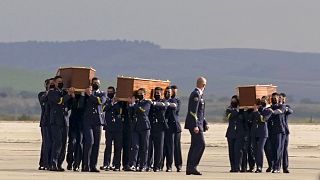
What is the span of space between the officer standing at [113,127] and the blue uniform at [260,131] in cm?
321

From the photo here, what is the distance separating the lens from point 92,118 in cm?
3225

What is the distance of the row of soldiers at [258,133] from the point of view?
34219mm

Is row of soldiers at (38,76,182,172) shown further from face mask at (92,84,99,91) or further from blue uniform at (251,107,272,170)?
blue uniform at (251,107,272,170)

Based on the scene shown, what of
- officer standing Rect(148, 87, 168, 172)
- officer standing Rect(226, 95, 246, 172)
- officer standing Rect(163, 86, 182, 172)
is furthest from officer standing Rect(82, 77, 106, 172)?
officer standing Rect(226, 95, 246, 172)

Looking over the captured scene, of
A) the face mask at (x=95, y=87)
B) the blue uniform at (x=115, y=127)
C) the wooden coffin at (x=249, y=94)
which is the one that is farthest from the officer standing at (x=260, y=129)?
the face mask at (x=95, y=87)

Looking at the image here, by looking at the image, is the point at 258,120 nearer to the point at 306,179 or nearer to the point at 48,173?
the point at 306,179

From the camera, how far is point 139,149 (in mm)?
33438

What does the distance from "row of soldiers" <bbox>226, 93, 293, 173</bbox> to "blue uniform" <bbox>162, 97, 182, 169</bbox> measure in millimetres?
1283

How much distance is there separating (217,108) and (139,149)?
546ft

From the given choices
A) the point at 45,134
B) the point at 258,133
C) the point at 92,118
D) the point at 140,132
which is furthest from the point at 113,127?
the point at 258,133

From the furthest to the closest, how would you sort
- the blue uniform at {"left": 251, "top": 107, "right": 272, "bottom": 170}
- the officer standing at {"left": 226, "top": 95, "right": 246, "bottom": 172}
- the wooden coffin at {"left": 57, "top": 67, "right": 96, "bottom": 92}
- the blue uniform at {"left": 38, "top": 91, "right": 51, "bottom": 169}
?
the officer standing at {"left": 226, "top": 95, "right": 246, "bottom": 172} < the blue uniform at {"left": 251, "top": 107, "right": 272, "bottom": 170} < the blue uniform at {"left": 38, "top": 91, "right": 51, "bottom": 169} < the wooden coffin at {"left": 57, "top": 67, "right": 96, "bottom": 92}

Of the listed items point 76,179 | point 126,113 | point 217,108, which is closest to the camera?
point 76,179

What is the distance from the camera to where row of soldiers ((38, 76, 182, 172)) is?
32125 mm

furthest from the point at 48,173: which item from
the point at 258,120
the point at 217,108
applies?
the point at 217,108
